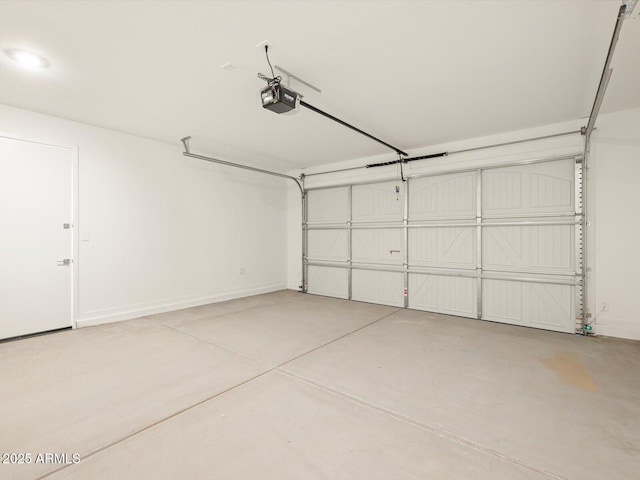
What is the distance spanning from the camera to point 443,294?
4.97 metres

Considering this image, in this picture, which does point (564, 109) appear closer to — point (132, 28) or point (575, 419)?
point (575, 419)

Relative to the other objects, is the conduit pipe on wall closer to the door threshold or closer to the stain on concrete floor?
the door threshold

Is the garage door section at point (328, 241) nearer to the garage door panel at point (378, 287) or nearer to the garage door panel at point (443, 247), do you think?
the garage door panel at point (378, 287)

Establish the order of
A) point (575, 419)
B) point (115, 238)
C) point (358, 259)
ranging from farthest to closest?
1. point (358, 259)
2. point (115, 238)
3. point (575, 419)

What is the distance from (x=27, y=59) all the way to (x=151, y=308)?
347 centimetres

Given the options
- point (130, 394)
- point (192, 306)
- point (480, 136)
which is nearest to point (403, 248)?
point (480, 136)

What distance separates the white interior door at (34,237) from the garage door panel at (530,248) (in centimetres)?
609

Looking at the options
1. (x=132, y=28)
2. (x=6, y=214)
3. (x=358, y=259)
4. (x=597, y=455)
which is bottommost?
(x=597, y=455)

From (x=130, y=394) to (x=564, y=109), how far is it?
18.0 feet

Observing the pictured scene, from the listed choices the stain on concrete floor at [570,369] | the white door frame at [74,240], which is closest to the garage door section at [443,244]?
the stain on concrete floor at [570,369]

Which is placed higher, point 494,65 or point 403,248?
point 494,65

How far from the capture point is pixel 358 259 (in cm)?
600

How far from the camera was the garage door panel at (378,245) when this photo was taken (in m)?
5.50

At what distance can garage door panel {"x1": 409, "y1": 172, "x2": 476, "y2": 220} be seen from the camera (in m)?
4.75
